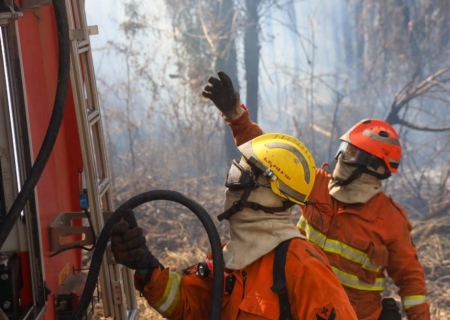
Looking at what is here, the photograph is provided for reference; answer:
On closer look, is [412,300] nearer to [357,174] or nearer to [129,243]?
[357,174]

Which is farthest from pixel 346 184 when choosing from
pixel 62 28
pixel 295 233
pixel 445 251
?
pixel 445 251

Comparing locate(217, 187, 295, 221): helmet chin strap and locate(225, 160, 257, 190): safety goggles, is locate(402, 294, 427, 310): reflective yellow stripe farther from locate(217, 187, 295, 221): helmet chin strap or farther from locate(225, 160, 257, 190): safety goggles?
locate(225, 160, 257, 190): safety goggles

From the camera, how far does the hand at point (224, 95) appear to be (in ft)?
12.5

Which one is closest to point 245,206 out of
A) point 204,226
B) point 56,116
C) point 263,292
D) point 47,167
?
point 204,226

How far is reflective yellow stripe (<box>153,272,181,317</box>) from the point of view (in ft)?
9.23

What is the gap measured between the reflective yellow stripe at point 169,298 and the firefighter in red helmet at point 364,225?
1374 millimetres

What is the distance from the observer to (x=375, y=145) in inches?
164

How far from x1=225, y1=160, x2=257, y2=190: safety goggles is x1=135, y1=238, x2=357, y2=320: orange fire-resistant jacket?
0.31m

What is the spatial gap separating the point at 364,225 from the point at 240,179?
5.06 ft

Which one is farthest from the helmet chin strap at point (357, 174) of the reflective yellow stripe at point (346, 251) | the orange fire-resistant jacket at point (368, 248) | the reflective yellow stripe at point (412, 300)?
the reflective yellow stripe at point (412, 300)

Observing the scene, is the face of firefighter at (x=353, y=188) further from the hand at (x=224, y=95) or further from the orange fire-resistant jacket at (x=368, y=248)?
the hand at (x=224, y=95)

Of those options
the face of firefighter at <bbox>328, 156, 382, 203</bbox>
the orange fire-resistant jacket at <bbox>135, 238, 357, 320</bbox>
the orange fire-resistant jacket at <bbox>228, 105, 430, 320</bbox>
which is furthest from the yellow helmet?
the face of firefighter at <bbox>328, 156, 382, 203</bbox>

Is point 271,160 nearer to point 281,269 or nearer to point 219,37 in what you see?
point 281,269

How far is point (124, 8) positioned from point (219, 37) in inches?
49.1
